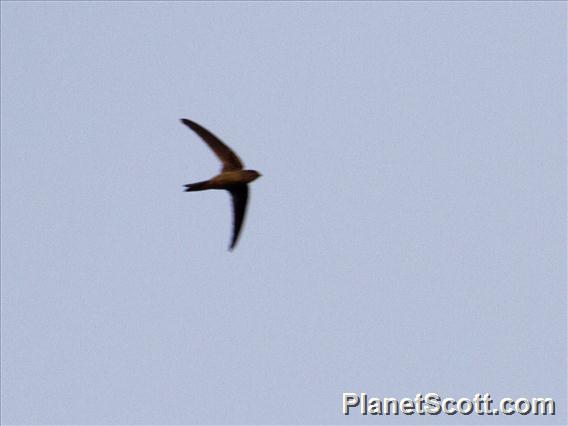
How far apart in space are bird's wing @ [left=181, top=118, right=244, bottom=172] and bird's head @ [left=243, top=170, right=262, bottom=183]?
0.26 metres

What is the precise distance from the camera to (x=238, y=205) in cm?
2408

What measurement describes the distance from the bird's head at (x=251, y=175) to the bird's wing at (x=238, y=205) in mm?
575

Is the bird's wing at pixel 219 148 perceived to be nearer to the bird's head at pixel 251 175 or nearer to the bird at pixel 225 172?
the bird at pixel 225 172

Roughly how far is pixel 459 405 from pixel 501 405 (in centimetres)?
112

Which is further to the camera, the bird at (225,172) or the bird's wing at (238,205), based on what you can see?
the bird's wing at (238,205)

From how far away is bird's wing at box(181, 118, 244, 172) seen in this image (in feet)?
75.4

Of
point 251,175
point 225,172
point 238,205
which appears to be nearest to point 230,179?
point 225,172

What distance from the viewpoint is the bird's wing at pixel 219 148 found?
23.0m

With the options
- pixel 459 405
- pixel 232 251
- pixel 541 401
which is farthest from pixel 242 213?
pixel 541 401

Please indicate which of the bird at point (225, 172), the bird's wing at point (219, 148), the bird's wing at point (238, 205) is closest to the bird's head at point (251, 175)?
the bird at point (225, 172)

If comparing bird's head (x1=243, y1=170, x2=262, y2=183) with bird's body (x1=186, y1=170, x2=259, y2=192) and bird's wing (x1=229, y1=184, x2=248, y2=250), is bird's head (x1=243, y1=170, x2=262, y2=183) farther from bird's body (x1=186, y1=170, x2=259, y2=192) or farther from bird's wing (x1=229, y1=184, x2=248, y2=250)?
bird's wing (x1=229, y1=184, x2=248, y2=250)

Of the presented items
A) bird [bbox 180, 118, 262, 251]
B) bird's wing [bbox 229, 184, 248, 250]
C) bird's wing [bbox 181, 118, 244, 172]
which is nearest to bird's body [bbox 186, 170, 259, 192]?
bird [bbox 180, 118, 262, 251]

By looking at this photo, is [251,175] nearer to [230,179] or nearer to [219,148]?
[230,179]

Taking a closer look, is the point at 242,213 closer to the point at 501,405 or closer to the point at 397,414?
the point at 397,414
